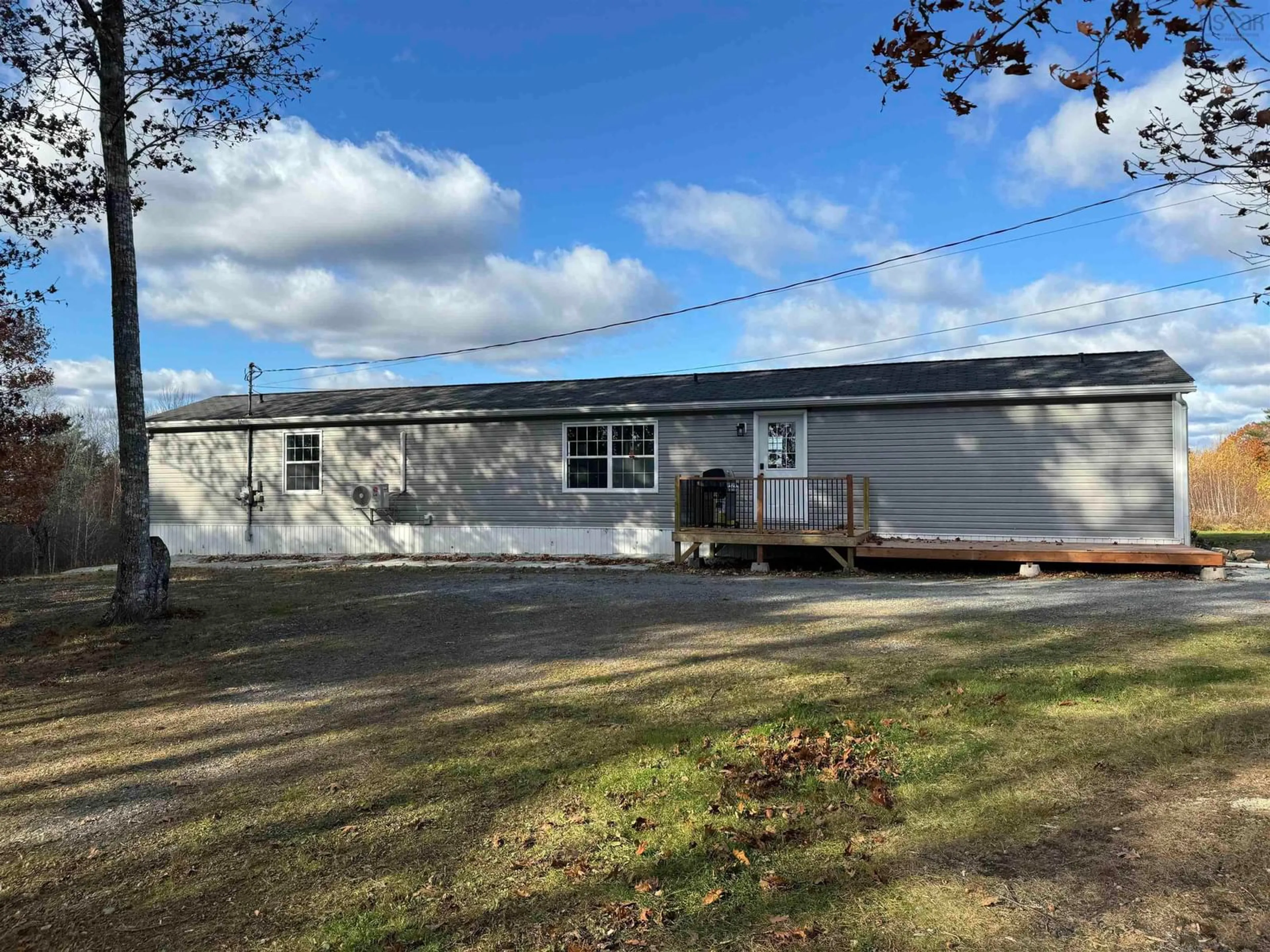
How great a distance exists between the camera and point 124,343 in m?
7.70

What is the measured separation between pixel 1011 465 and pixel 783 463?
11.4 ft

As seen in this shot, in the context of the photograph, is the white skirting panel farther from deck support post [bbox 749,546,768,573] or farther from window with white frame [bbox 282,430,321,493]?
deck support post [bbox 749,546,768,573]

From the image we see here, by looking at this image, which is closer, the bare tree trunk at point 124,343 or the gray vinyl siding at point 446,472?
the bare tree trunk at point 124,343

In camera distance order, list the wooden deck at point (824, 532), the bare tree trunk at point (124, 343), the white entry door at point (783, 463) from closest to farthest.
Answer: the bare tree trunk at point (124, 343), the wooden deck at point (824, 532), the white entry door at point (783, 463)

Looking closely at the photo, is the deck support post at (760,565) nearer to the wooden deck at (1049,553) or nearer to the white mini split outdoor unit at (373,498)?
the wooden deck at (1049,553)

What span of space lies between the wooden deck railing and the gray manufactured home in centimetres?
13

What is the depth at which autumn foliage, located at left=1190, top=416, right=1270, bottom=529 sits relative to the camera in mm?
27328

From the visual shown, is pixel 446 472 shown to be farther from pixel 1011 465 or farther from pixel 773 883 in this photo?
pixel 773 883

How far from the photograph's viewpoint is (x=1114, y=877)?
2.44 m

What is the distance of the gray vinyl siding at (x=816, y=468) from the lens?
36.9ft

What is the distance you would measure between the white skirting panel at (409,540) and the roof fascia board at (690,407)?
6.78ft

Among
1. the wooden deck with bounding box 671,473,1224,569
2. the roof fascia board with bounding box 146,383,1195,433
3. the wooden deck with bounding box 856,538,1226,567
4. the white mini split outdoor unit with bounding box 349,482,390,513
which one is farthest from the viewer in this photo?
the white mini split outdoor unit with bounding box 349,482,390,513

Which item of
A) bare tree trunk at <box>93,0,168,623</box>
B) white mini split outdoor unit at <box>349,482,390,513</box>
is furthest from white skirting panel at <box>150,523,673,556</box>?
bare tree trunk at <box>93,0,168,623</box>

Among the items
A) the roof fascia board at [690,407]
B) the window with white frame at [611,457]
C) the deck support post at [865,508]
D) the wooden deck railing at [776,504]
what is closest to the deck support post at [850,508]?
the deck support post at [865,508]
